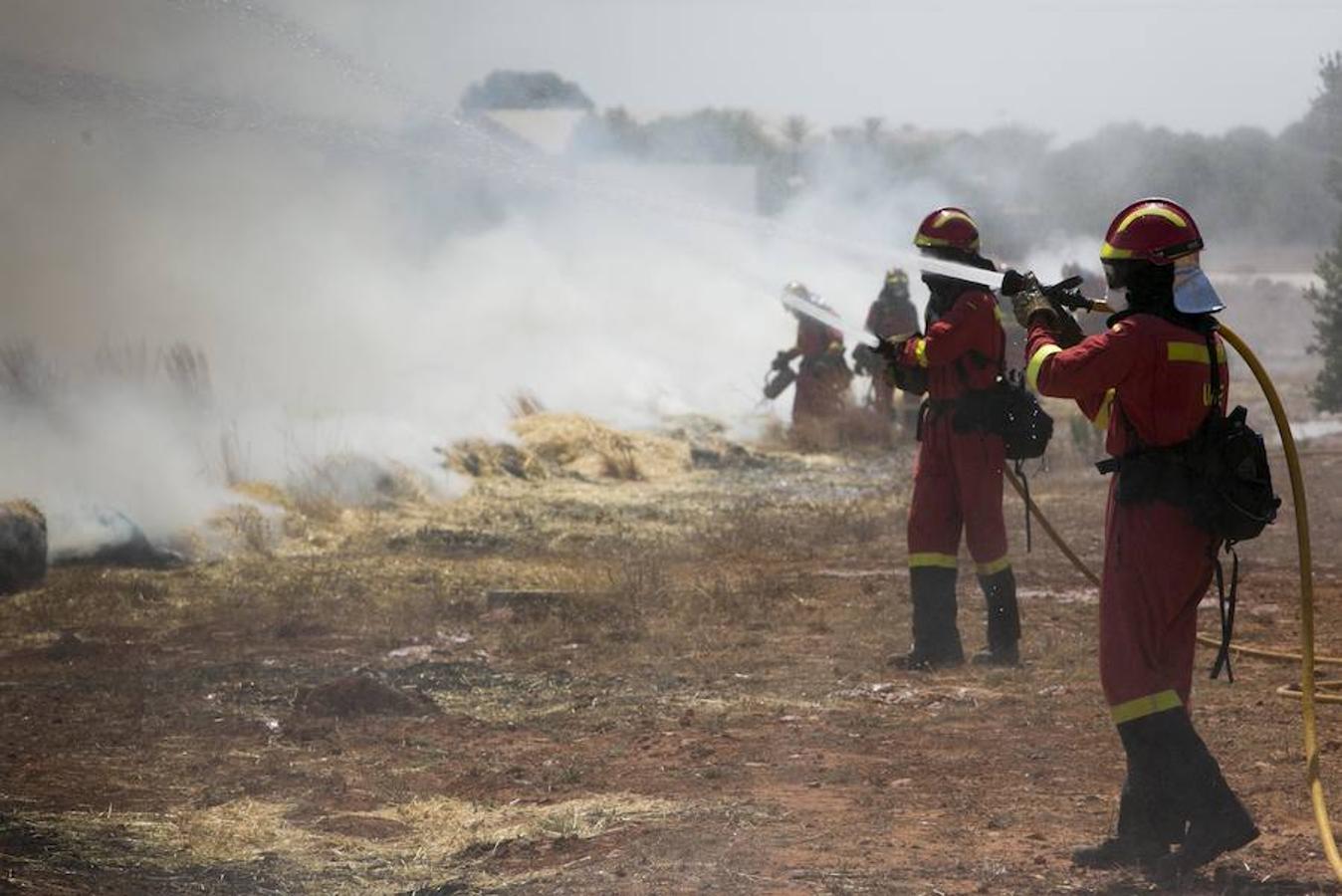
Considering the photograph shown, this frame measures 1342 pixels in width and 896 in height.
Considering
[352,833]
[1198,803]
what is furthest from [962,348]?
[352,833]

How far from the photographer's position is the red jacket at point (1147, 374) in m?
5.09

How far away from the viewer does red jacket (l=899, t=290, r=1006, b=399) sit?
7.78 m

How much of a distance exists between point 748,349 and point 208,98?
12562 millimetres

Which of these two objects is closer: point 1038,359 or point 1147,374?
point 1147,374

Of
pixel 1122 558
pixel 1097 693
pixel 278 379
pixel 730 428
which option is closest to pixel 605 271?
pixel 730 428

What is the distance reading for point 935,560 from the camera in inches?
323

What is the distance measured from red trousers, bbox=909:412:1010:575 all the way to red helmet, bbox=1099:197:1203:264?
112 inches

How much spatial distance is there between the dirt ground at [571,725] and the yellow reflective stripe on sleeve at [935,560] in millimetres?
486

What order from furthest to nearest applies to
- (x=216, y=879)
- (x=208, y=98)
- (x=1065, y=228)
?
(x=1065, y=228) < (x=208, y=98) < (x=216, y=879)

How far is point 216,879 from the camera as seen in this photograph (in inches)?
205

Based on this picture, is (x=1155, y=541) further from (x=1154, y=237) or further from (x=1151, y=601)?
(x=1154, y=237)

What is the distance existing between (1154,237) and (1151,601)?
103 centimetres

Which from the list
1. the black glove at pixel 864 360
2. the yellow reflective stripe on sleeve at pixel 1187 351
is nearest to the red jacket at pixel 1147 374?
the yellow reflective stripe on sleeve at pixel 1187 351

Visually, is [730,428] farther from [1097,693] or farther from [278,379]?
[1097,693]
